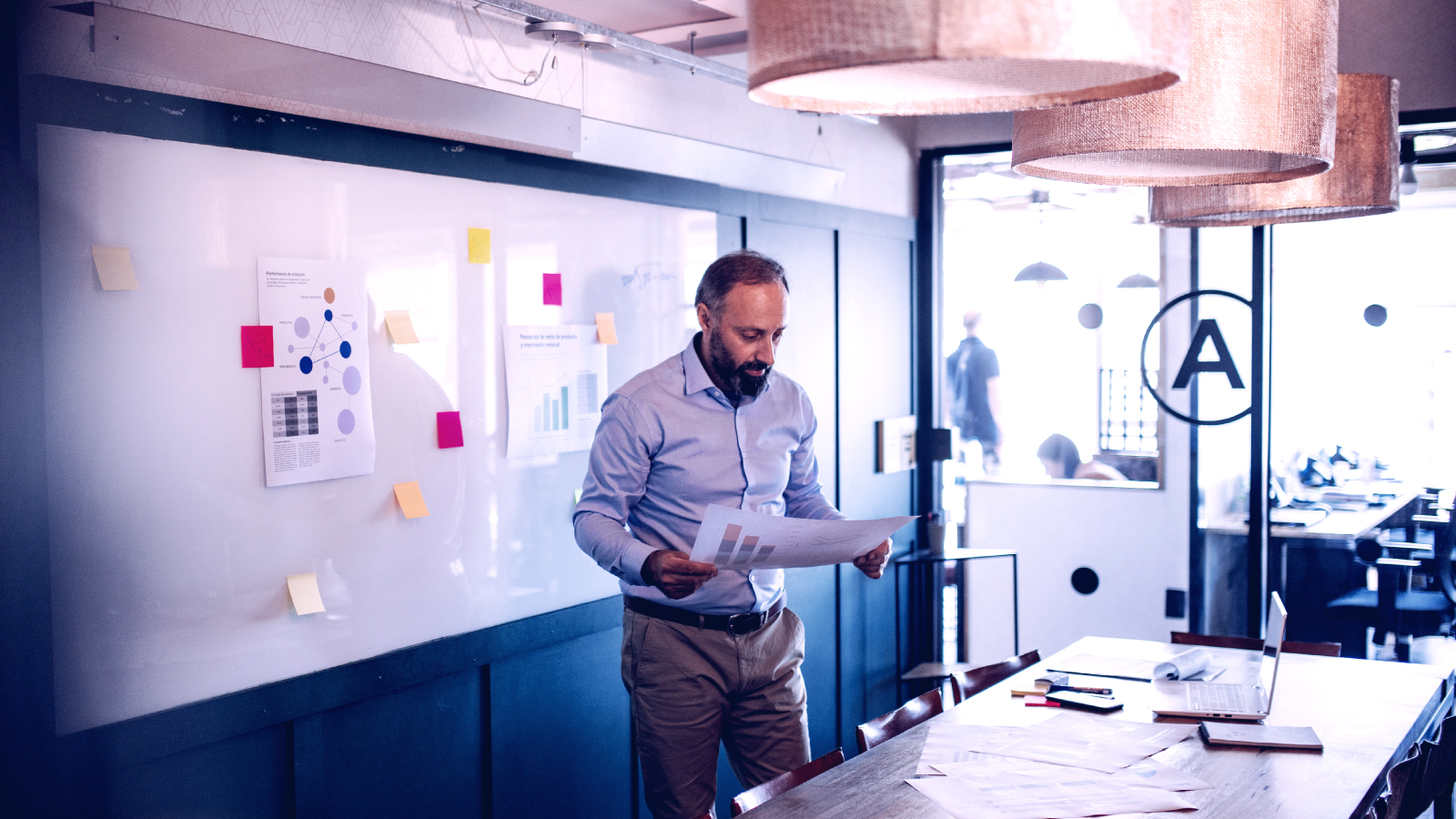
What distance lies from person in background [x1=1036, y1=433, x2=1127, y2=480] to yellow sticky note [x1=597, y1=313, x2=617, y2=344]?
8.60 feet

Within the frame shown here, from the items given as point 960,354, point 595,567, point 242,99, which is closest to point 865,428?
point 960,354

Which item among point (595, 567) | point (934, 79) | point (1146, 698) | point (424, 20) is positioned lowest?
point (1146, 698)

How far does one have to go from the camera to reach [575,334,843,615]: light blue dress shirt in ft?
9.77

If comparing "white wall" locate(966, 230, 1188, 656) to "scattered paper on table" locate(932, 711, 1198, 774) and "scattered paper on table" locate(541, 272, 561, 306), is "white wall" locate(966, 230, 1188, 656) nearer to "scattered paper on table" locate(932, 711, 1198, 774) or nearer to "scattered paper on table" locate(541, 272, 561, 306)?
"scattered paper on table" locate(932, 711, 1198, 774)

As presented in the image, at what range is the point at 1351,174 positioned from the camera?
2.62 meters

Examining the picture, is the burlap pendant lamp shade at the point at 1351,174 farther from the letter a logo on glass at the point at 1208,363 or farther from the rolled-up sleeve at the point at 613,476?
the letter a logo on glass at the point at 1208,363

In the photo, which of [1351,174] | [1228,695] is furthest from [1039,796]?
[1351,174]

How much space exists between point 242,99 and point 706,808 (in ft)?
6.74

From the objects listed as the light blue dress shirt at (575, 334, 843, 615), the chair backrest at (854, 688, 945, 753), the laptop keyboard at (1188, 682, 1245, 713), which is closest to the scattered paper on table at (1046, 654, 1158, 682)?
the laptop keyboard at (1188, 682, 1245, 713)

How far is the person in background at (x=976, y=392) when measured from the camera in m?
5.66

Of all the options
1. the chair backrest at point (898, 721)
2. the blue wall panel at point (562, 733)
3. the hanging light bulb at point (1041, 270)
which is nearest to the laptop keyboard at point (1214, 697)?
the chair backrest at point (898, 721)

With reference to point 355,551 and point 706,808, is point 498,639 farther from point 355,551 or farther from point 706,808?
point 706,808

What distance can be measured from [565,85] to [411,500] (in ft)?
4.58

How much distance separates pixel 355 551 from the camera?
293cm
